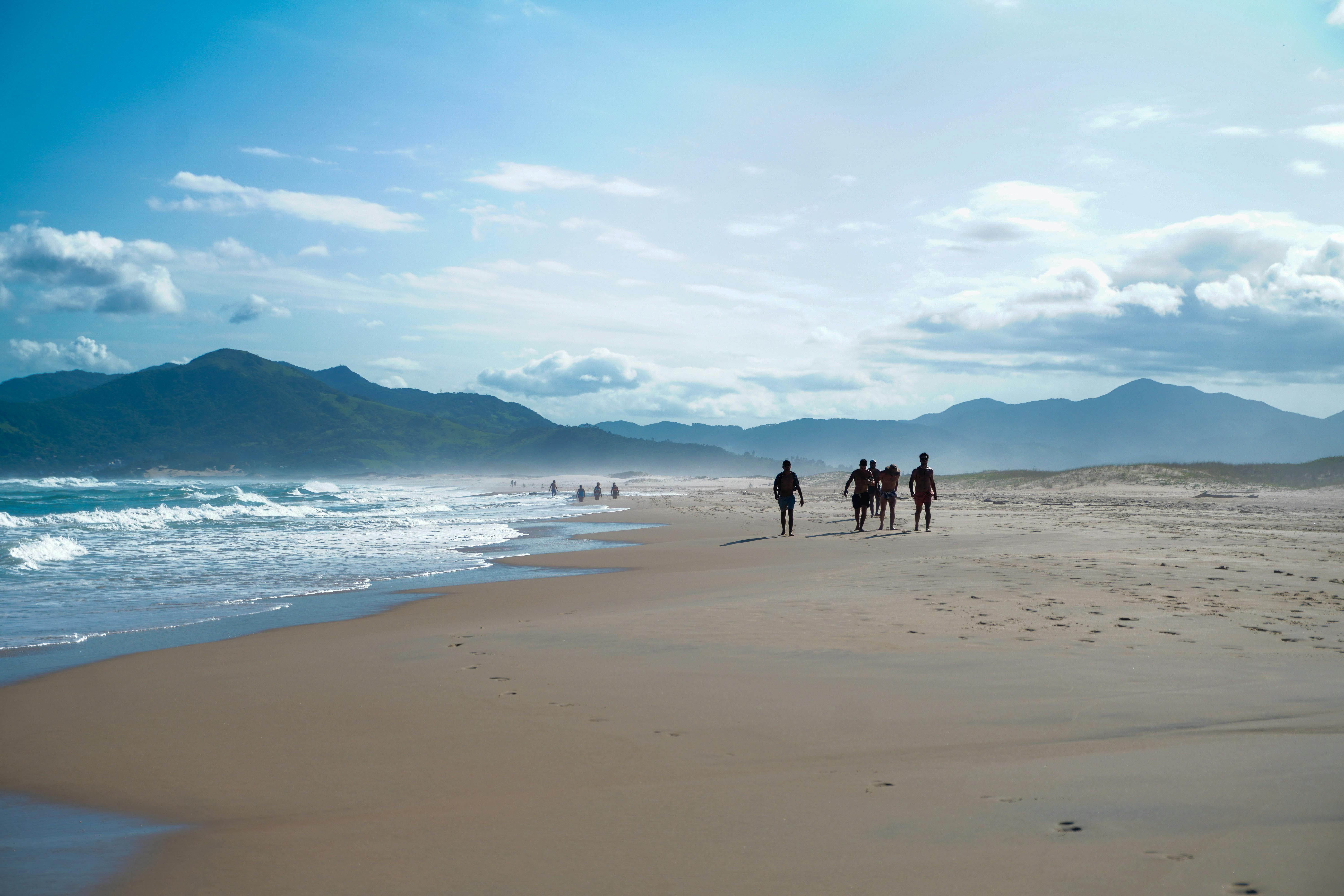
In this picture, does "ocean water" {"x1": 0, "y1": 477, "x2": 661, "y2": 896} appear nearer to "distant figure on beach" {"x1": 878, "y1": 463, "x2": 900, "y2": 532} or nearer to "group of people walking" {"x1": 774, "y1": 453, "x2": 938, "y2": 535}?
"group of people walking" {"x1": 774, "y1": 453, "x2": 938, "y2": 535}

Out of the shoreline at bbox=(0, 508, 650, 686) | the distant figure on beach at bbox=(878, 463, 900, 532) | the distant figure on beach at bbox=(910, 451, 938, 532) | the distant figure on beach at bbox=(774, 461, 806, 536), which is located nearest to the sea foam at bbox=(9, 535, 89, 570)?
the shoreline at bbox=(0, 508, 650, 686)

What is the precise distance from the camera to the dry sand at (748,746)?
304 cm

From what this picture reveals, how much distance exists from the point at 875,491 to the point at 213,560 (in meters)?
17.6

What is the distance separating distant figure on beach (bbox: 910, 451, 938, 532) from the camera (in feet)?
64.4

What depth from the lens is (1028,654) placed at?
6391 millimetres

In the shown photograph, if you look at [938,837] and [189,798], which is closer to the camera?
[938,837]

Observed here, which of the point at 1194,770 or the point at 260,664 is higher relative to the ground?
the point at 1194,770

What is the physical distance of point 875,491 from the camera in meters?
21.9

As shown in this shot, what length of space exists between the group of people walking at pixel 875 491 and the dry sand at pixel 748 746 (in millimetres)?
9818

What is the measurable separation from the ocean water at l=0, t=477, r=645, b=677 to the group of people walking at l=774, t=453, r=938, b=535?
6941 millimetres

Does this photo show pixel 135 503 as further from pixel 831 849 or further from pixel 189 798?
pixel 831 849

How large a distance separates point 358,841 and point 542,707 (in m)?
2.10

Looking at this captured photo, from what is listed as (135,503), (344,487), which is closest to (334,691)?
(135,503)

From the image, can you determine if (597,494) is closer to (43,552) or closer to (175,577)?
(43,552)
